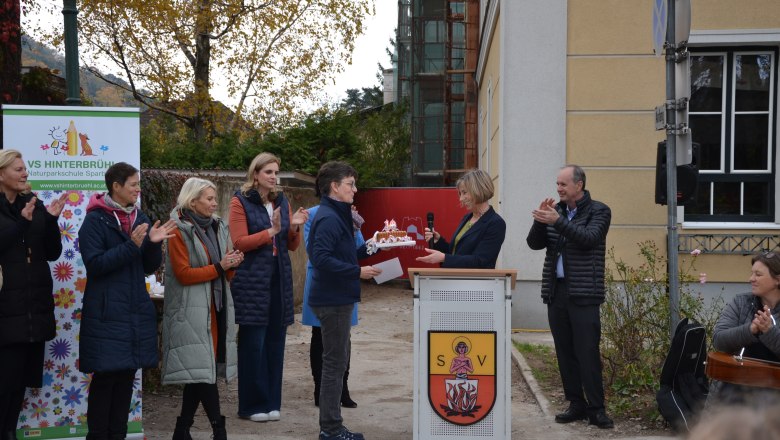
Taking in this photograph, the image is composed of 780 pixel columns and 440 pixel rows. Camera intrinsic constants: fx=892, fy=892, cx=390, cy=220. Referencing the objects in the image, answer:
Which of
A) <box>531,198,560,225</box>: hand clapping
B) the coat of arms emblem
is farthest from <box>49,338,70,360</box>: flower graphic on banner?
<box>531,198,560,225</box>: hand clapping

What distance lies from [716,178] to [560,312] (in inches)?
232

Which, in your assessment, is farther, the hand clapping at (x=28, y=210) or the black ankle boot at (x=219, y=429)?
the black ankle boot at (x=219, y=429)

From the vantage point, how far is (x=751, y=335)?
17.9 ft

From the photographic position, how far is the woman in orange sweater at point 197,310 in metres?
6.27

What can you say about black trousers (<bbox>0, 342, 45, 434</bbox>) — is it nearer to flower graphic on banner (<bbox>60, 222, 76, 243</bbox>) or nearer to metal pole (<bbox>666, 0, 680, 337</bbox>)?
flower graphic on banner (<bbox>60, 222, 76, 243</bbox>)

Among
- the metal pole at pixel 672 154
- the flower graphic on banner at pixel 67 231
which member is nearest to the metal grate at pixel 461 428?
the metal pole at pixel 672 154

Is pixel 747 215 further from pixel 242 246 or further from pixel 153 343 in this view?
pixel 153 343

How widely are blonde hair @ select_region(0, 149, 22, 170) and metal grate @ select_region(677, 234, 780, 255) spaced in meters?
8.73

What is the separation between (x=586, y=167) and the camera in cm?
1223

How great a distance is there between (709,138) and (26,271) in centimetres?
937

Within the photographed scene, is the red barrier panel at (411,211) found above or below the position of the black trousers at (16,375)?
above

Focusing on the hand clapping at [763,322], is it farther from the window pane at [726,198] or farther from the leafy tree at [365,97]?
the leafy tree at [365,97]

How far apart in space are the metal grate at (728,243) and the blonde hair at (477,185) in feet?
19.8

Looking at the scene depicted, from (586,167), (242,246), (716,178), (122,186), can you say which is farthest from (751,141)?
(122,186)
